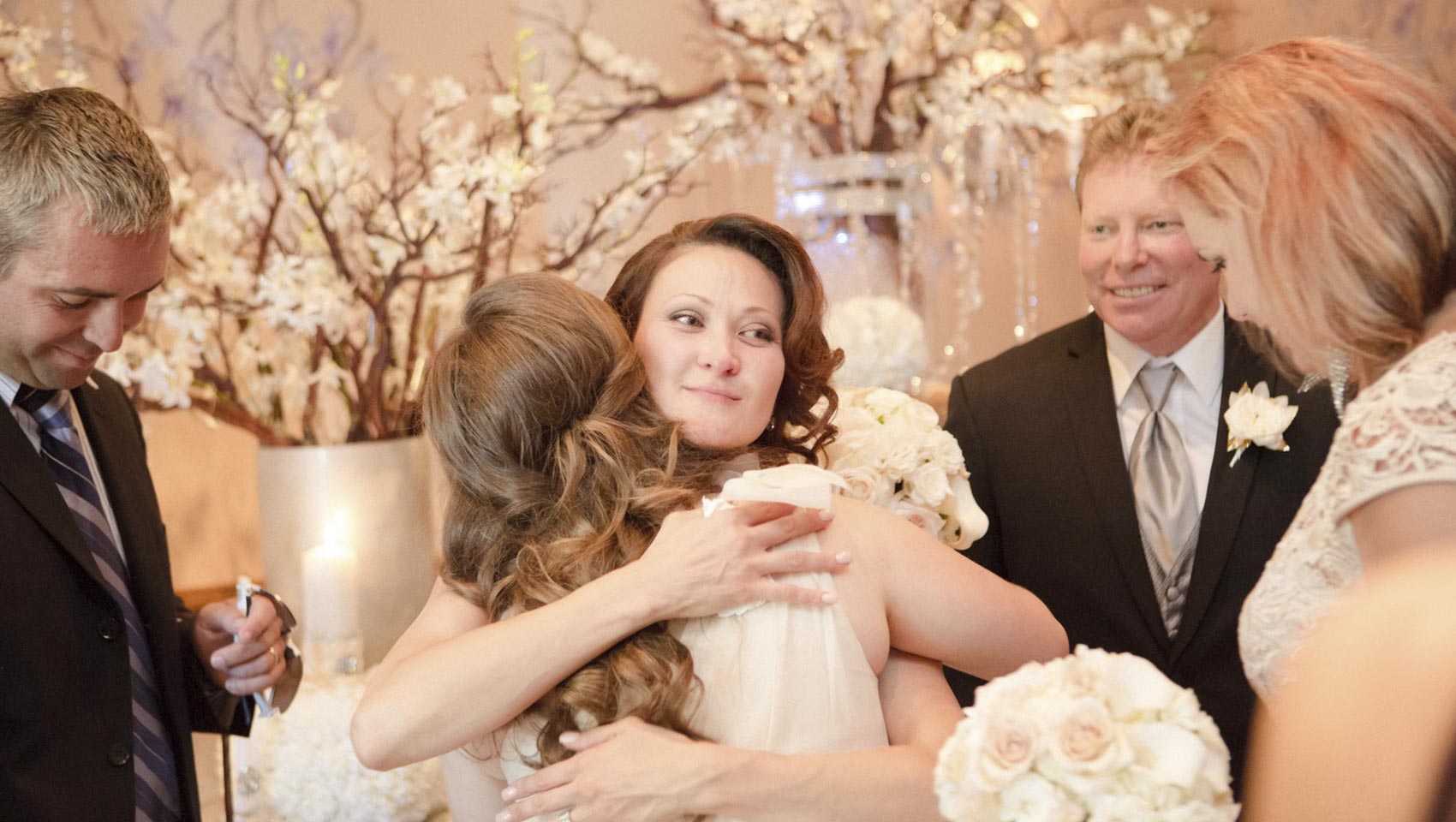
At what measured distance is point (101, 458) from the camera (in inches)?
85.0

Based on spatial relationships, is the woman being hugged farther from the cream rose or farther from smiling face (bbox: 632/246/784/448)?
the cream rose

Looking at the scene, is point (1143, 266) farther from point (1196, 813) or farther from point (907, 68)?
point (1196, 813)

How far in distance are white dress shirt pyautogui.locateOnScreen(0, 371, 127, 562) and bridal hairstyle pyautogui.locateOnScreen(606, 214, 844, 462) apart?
94 cm

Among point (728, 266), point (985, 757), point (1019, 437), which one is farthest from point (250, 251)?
point (985, 757)

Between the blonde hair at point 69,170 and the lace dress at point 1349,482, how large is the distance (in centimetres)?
171

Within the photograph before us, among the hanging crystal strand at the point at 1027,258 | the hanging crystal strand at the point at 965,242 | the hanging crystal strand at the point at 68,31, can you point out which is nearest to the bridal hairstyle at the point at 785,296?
the hanging crystal strand at the point at 965,242

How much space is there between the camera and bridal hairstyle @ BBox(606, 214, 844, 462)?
Answer: 6.75 feet

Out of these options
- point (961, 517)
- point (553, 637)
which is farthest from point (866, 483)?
point (553, 637)

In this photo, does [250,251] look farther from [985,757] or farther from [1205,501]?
[985,757]

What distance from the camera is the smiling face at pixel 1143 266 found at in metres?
2.60

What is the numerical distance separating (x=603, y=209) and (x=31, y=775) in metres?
1.65

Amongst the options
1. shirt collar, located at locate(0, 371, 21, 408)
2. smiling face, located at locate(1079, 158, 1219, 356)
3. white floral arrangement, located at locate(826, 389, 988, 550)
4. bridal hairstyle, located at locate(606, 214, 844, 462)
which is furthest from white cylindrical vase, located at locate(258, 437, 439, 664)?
smiling face, located at locate(1079, 158, 1219, 356)

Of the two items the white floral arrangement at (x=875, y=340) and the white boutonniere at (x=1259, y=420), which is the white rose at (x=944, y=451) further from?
the white floral arrangement at (x=875, y=340)

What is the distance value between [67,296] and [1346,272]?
1769mm
